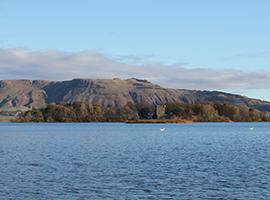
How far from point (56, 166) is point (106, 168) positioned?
210 inches

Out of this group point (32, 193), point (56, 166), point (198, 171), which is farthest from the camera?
point (56, 166)

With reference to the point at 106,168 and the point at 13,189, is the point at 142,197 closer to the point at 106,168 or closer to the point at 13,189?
the point at 13,189

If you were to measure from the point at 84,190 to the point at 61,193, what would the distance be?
172 cm

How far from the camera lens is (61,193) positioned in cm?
3353

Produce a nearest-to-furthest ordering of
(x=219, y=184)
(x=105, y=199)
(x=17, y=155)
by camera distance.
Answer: (x=105, y=199)
(x=219, y=184)
(x=17, y=155)

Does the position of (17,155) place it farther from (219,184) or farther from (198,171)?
(219,184)

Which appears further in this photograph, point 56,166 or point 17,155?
point 17,155

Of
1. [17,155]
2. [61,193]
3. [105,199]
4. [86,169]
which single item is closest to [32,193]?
[61,193]

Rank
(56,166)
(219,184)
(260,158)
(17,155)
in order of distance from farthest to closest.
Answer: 1. (17,155)
2. (260,158)
3. (56,166)
4. (219,184)

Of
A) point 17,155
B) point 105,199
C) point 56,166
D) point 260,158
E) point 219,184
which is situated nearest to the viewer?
point 105,199

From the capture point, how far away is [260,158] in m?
55.9

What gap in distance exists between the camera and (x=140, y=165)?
49.2 metres

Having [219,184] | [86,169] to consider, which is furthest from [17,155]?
[219,184]

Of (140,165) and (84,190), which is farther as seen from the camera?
(140,165)
